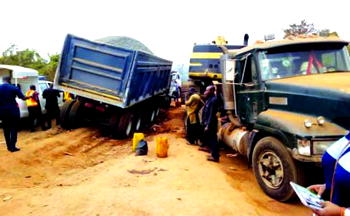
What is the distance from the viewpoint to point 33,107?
13227 millimetres

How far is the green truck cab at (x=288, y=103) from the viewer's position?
5.29m

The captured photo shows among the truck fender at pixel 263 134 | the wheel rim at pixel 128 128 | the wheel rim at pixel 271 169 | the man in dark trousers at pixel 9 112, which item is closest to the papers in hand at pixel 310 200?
the truck fender at pixel 263 134

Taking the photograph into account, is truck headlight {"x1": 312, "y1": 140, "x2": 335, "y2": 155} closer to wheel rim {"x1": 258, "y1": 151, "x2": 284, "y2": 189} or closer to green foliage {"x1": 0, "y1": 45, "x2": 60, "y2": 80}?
wheel rim {"x1": 258, "y1": 151, "x2": 284, "y2": 189}

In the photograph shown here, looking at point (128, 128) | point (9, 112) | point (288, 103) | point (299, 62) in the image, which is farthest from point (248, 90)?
point (9, 112)

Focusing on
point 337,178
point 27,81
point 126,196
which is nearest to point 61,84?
point 27,81

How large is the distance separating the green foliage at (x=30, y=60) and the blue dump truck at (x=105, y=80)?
2022 centimetres

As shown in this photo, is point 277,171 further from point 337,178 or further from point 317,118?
point 337,178

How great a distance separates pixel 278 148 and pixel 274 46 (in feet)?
6.24

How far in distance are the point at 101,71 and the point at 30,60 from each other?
2513 cm

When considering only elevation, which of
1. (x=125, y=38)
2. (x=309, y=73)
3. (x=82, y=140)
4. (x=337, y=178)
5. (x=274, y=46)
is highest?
(x=125, y=38)

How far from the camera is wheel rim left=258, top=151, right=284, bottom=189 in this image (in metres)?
5.81

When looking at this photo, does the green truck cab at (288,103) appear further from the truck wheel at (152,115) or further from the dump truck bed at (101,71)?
the truck wheel at (152,115)

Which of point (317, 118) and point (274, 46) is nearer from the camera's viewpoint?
point (317, 118)

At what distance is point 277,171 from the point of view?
5.87 m
